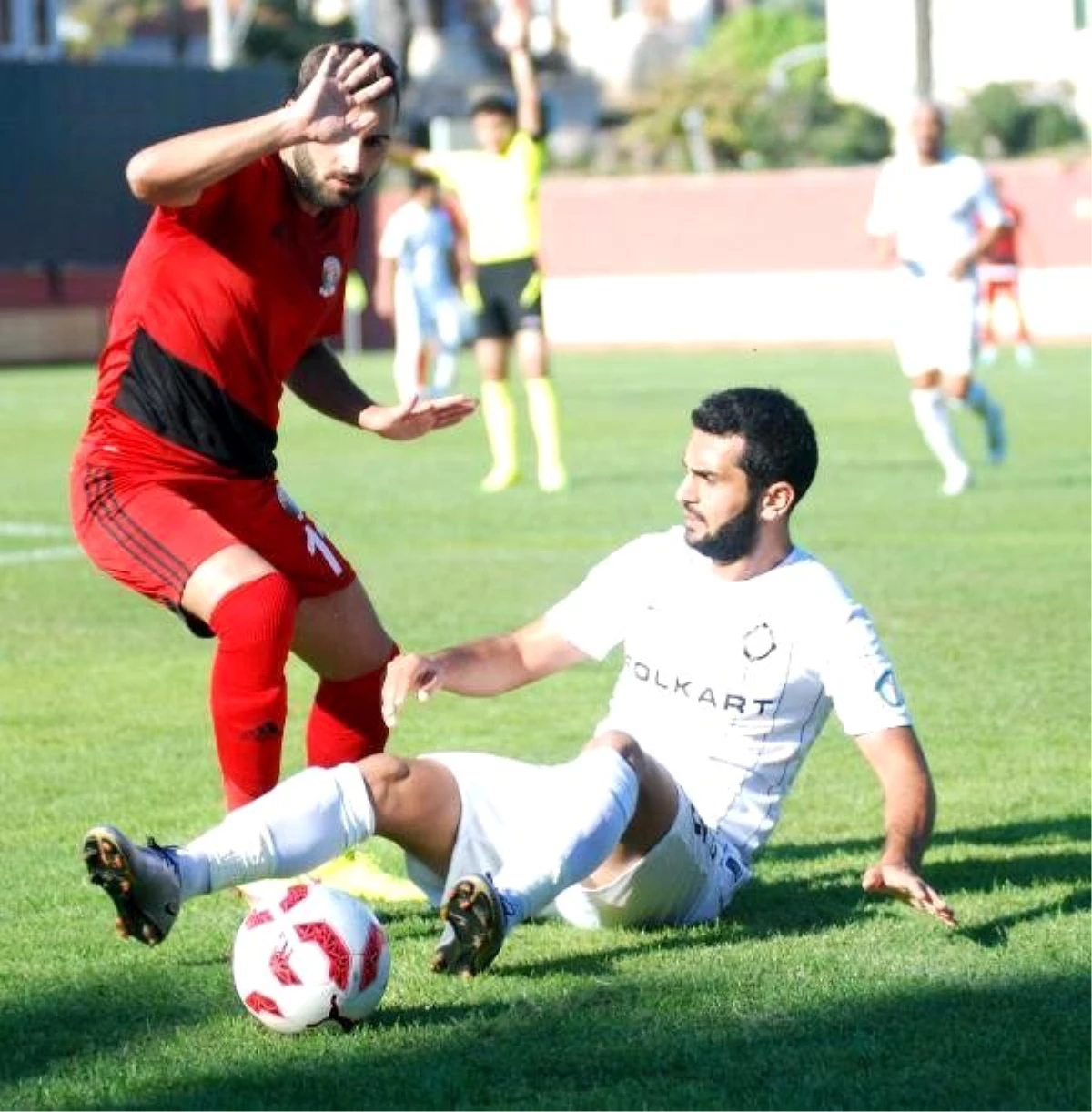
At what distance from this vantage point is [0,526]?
15.2 m

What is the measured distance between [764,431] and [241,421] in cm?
130

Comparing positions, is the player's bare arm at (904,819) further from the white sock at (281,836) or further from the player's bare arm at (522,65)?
the player's bare arm at (522,65)

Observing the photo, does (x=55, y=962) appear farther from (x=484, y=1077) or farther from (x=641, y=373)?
(x=641, y=373)

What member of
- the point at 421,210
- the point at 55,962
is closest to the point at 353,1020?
the point at 55,962

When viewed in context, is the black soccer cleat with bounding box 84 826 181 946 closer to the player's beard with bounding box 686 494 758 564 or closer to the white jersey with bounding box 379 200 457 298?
the player's beard with bounding box 686 494 758 564

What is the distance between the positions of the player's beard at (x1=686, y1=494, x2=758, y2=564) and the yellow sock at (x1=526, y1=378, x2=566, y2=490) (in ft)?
35.7

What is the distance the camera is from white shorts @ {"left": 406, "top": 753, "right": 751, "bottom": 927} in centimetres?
539

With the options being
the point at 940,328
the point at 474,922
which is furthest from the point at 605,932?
the point at 940,328

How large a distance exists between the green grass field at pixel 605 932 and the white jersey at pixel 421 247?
10.4 m

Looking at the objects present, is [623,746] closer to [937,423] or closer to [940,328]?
[937,423]

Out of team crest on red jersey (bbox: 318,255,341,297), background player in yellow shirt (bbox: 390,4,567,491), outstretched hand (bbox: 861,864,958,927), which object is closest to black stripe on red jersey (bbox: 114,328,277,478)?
team crest on red jersey (bbox: 318,255,341,297)

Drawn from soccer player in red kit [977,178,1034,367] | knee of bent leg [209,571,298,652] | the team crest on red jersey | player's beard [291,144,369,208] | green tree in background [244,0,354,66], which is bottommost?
soccer player in red kit [977,178,1034,367]

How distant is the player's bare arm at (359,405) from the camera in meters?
6.34

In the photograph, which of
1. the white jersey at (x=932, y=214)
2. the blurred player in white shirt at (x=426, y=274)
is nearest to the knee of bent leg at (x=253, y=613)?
the white jersey at (x=932, y=214)
